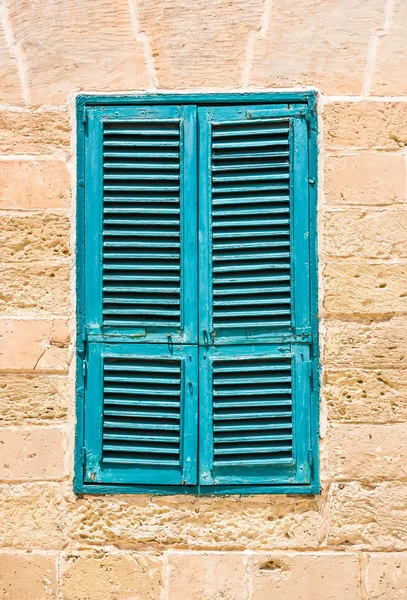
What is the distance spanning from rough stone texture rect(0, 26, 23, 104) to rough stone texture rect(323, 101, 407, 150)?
1425 mm

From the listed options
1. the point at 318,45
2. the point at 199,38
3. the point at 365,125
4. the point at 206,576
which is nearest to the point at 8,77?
the point at 199,38

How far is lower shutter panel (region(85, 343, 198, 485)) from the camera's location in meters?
3.32

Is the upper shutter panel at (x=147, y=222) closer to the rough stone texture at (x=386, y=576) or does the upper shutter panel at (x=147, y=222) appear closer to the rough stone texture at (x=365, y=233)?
the rough stone texture at (x=365, y=233)

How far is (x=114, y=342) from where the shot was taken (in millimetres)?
3336

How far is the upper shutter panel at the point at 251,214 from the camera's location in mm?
3342

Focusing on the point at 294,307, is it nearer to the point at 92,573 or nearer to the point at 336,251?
the point at 336,251

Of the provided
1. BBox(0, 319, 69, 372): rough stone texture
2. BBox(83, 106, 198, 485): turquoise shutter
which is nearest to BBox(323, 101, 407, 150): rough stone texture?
BBox(83, 106, 198, 485): turquoise shutter

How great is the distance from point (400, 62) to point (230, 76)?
77cm

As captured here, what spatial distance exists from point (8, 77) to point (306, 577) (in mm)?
2637

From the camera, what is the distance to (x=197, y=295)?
11.0ft

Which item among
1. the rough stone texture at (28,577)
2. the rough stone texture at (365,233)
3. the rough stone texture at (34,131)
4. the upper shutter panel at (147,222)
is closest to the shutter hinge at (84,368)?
the upper shutter panel at (147,222)

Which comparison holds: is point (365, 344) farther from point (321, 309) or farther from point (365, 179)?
point (365, 179)

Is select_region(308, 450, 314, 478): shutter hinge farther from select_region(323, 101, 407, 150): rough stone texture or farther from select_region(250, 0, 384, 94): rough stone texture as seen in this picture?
select_region(250, 0, 384, 94): rough stone texture

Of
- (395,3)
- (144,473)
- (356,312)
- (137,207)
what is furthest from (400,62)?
(144,473)
